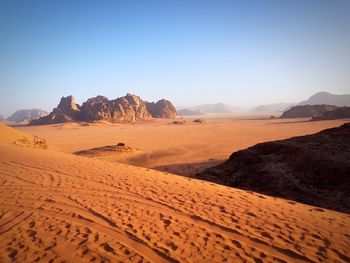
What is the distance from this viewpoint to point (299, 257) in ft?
13.7

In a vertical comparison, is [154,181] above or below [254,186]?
above

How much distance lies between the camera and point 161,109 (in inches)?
3799

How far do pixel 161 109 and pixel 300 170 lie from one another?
8732 centimetres

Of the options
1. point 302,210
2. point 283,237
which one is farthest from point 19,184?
point 302,210

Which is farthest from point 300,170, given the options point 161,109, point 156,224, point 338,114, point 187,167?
point 161,109

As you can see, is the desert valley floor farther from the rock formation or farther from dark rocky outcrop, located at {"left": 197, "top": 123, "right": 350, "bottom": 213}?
the rock formation

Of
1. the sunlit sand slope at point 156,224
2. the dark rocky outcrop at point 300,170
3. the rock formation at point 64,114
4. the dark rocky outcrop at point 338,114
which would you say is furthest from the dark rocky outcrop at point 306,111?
the sunlit sand slope at point 156,224

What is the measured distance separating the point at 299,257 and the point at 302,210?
247 centimetres

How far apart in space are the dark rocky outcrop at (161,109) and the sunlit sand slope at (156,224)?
8710 centimetres

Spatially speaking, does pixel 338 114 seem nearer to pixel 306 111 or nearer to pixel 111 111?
pixel 306 111

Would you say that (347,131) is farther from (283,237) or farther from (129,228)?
(129,228)

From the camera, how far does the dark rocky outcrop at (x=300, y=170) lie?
880cm

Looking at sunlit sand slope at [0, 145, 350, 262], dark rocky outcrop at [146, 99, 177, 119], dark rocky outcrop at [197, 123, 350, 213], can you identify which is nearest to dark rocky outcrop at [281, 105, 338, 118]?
dark rocky outcrop at [146, 99, 177, 119]

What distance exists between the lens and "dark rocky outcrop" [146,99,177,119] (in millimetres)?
95125
